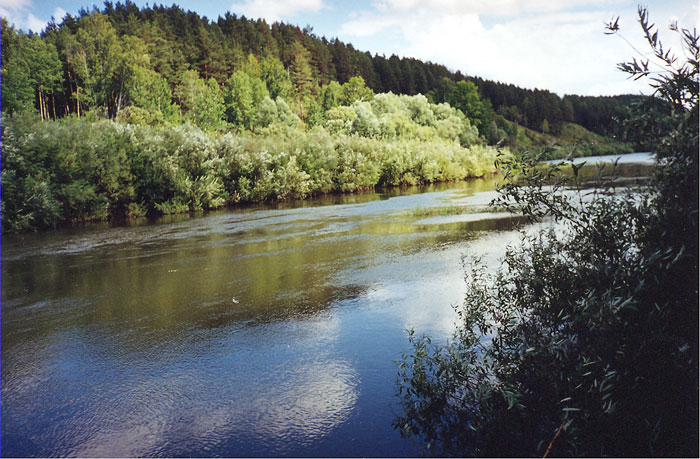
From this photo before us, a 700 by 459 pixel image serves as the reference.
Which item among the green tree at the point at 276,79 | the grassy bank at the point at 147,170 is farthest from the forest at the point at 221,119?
the green tree at the point at 276,79

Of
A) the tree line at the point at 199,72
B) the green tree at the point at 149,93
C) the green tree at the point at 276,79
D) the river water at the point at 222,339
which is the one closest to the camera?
the river water at the point at 222,339

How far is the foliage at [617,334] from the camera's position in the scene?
3.92 meters

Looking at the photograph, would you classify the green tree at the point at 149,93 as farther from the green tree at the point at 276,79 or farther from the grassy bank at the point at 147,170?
the grassy bank at the point at 147,170

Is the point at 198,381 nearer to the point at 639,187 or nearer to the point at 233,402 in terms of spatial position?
the point at 233,402

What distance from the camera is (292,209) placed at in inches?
1128

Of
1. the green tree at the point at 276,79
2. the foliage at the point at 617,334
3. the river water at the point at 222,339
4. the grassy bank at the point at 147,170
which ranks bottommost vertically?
the river water at the point at 222,339

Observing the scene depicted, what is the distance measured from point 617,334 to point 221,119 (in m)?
76.5

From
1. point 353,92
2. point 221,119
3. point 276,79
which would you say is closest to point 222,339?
point 221,119

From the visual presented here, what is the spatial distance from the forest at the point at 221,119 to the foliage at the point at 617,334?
1.73 feet

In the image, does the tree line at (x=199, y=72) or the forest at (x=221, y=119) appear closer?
the forest at (x=221, y=119)

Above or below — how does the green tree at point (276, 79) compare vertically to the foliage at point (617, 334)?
above

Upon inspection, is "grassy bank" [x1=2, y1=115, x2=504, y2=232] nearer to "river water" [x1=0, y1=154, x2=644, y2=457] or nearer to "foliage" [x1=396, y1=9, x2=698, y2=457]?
"river water" [x1=0, y1=154, x2=644, y2=457]

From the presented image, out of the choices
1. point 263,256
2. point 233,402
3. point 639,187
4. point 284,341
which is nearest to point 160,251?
point 263,256

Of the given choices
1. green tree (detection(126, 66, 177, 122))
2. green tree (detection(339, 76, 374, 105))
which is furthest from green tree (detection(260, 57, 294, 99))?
green tree (detection(126, 66, 177, 122))
